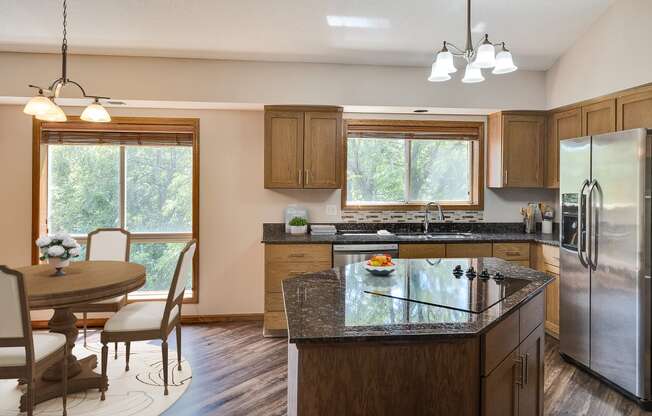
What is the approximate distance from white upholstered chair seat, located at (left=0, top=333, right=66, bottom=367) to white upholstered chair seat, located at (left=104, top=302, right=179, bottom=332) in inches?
12.2

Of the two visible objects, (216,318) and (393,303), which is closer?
(393,303)

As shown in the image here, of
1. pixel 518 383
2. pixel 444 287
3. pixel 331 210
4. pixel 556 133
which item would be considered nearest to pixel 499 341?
pixel 518 383

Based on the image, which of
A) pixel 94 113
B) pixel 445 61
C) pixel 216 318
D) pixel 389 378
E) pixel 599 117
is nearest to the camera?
pixel 389 378

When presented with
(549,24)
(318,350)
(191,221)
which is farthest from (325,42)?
(318,350)

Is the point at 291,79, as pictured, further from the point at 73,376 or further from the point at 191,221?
the point at 73,376

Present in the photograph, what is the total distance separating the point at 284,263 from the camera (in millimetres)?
3811

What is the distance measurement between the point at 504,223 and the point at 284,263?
8.59ft

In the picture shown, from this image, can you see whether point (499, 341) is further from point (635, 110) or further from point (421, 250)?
point (635, 110)

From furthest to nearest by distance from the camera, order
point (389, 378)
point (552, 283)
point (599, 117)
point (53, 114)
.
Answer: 1. point (552, 283)
2. point (599, 117)
3. point (53, 114)
4. point (389, 378)

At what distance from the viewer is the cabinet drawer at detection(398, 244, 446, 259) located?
12.8 feet

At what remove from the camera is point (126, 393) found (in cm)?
277

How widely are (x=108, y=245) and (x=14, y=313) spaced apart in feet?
5.18

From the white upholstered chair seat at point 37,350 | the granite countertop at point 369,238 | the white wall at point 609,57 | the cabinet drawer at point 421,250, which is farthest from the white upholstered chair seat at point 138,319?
the white wall at point 609,57

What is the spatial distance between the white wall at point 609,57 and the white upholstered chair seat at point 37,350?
450 centimetres
